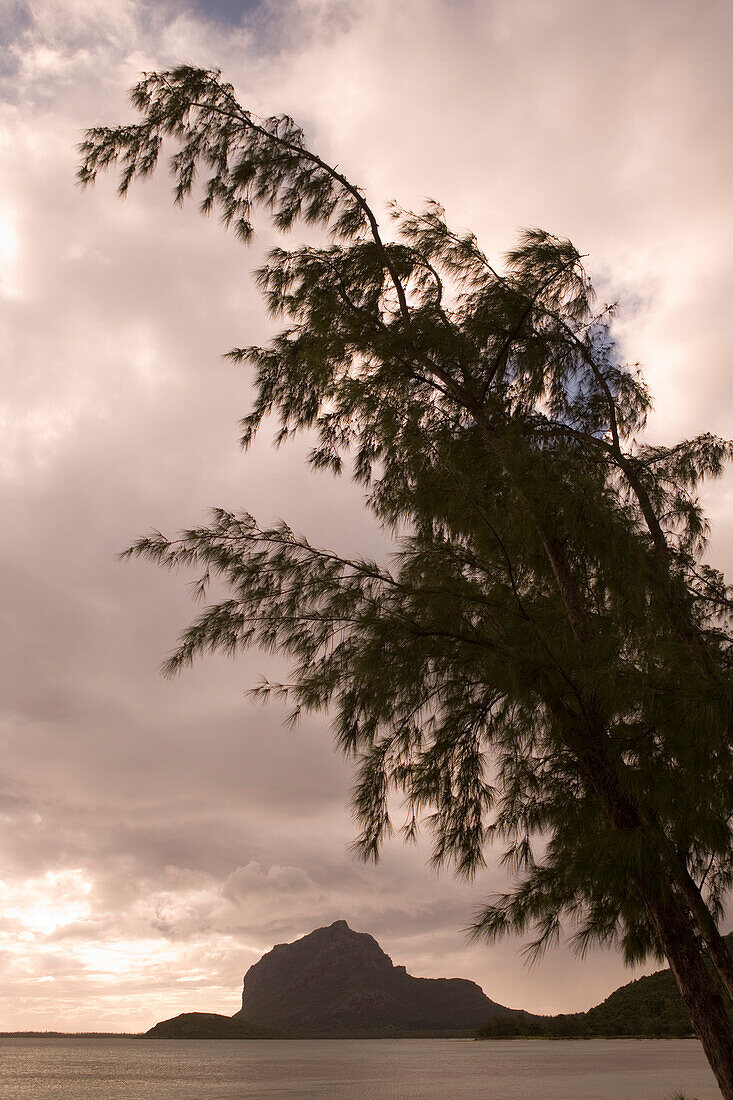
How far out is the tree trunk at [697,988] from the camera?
409 cm

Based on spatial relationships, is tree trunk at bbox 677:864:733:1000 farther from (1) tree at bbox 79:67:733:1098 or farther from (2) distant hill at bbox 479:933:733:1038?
(2) distant hill at bbox 479:933:733:1038

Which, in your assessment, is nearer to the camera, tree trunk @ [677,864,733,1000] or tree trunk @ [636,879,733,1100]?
tree trunk @ [636,879,733,1100]

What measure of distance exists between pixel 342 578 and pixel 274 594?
47 cm

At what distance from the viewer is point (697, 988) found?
416 cm

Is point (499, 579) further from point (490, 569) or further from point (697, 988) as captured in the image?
point (697, 988)

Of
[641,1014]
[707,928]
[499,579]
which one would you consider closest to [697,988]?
[707,928]

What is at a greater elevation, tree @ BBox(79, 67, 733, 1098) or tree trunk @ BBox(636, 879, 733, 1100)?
tree @ BBox(79, 67, 733, 1098)

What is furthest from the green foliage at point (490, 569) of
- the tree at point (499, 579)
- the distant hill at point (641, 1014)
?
the distant hill at point (641, 1014)

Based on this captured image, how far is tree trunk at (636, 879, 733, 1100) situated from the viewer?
13.4 feet

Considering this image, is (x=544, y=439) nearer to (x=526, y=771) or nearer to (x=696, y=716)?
(x=526, y=771)

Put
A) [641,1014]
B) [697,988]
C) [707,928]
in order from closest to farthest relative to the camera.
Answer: [697,988]
[707,928]
[641,1014]

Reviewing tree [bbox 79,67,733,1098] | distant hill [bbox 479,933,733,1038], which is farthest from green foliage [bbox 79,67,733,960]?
distant hill [bbox 479,933,733,1038]

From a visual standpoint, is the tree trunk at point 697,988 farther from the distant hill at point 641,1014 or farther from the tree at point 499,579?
the distant hill at point 641,1014

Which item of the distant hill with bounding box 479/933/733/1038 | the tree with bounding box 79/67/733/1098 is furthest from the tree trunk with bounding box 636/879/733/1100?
the distant hill with bounding box 479/933/733/1038
